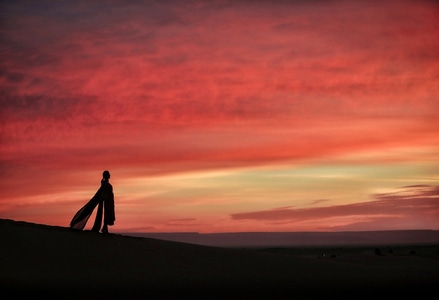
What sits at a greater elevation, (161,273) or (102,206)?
(102,206)

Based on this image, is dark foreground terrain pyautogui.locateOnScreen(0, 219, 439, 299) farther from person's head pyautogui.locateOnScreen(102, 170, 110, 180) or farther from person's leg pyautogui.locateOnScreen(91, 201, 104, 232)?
person's head pyautogui.locateOnScreen(102, 170, 110, 180)

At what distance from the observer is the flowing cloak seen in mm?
24688

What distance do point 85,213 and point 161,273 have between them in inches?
173

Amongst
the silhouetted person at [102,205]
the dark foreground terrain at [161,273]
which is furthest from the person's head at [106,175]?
the dark foreground terrain at [161,273]

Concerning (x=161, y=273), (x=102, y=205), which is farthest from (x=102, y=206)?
(x=161, y=273)

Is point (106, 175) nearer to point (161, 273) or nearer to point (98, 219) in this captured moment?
point (98, 219)

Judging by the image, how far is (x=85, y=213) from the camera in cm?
2502

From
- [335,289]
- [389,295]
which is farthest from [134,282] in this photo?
[389,295]

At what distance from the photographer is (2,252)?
21.8 metres

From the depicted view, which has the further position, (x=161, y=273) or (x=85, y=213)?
(x=85, y=213)

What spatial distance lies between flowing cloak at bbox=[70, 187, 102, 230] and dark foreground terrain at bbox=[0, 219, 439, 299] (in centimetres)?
46

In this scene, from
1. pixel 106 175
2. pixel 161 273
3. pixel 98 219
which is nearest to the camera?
pixel 161 273

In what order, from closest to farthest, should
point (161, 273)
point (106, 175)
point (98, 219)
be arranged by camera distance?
point (161, 273) → point (106, 175) → point (98, 219)

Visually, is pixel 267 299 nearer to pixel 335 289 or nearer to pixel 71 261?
pixel 335 289
